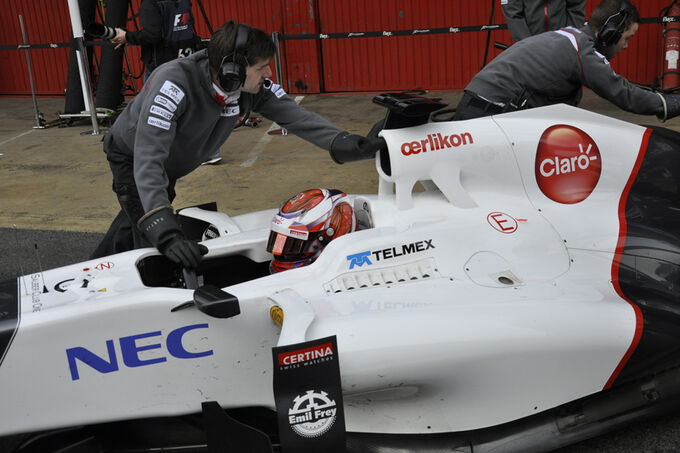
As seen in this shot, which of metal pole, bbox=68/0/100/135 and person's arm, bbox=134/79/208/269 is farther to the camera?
metal pole, bbox=68/0/100/135

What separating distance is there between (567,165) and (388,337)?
1354mm

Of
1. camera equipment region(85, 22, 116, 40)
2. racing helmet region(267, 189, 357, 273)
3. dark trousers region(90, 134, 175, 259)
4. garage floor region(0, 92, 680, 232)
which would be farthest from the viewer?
camera equipment region(85, 22, 116, 40)

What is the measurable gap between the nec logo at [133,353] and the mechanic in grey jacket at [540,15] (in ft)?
13.4

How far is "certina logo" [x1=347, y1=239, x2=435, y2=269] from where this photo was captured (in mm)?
3018

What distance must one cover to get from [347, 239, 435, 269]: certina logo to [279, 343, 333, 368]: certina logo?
55 cm

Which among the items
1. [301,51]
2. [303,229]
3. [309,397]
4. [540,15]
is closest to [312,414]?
[309,397]

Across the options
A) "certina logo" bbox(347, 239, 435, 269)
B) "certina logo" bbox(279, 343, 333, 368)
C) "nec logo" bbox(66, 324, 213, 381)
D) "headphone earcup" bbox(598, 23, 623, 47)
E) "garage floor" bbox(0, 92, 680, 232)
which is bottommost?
"garage floor" bbox(0, 92, 680, 232)

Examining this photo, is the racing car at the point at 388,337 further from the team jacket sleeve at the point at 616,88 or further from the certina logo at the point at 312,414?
the team jacket sleeve at the point at 616,88

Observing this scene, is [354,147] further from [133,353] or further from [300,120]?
[133,353]

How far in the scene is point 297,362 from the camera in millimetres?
2477

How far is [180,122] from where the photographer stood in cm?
356

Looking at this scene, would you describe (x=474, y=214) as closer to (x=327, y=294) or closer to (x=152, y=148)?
(x=327, y=294)

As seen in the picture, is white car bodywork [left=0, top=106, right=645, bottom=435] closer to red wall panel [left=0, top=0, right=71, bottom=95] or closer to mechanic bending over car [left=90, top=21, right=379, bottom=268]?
mechanic bending over car [left=90, top=21, right=379, bottom=268]

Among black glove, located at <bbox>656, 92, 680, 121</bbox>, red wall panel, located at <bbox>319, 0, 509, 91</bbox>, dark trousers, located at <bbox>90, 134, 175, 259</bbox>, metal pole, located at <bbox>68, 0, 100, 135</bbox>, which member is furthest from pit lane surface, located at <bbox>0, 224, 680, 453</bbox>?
red wall panel, located at <bbox>319, 0, 509, 91</bbox>
